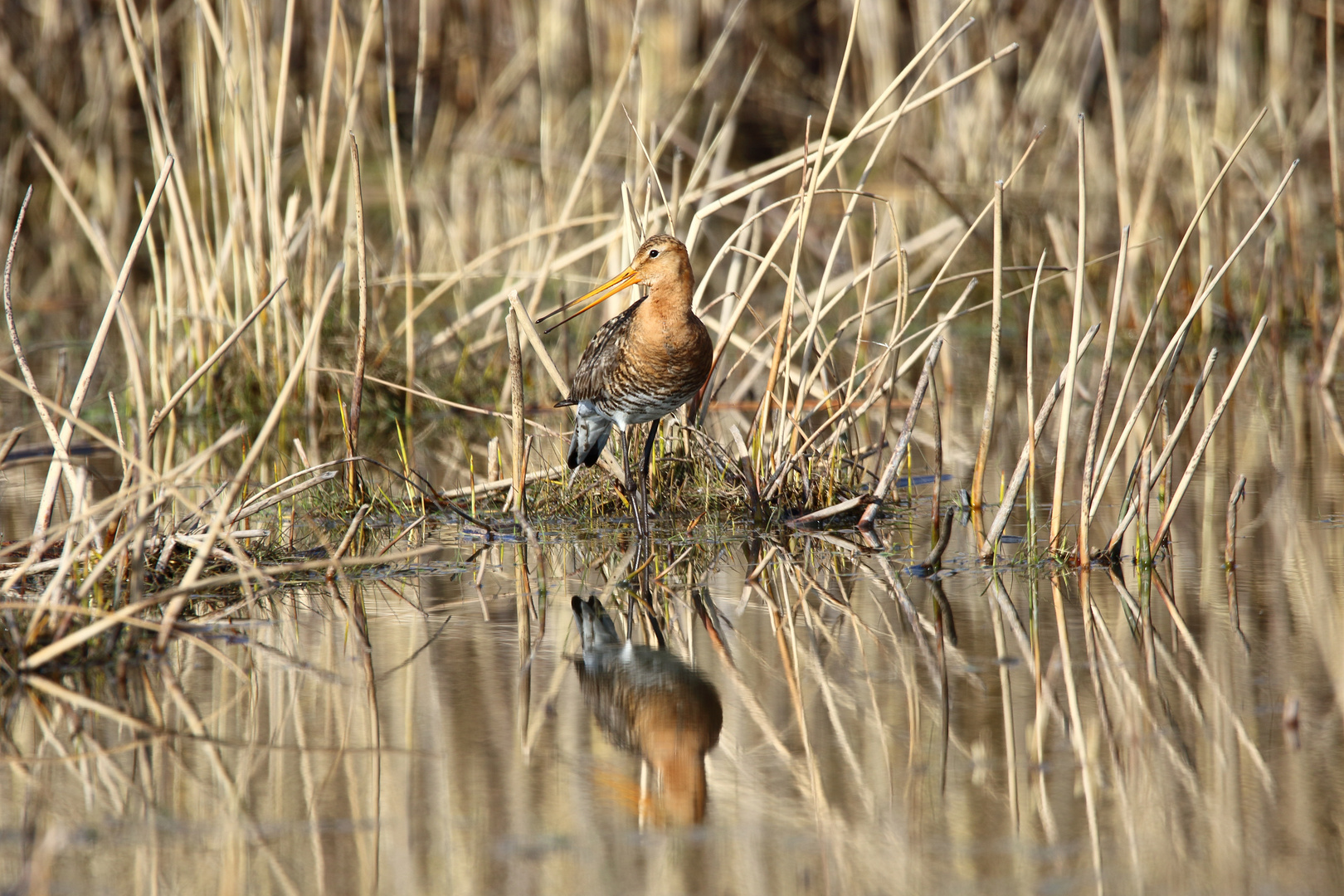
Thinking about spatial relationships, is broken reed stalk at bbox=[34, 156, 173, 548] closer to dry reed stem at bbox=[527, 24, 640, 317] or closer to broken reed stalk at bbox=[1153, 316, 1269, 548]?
dry reed stem at bbox=[527, 24, 640, 317]

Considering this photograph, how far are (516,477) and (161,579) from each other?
1.33 metres

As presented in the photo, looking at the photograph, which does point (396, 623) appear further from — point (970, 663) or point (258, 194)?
point (258, 194)

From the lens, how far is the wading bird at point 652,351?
498 centimetres

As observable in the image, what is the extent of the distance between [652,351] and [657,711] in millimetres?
1829

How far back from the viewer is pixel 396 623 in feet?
13.5

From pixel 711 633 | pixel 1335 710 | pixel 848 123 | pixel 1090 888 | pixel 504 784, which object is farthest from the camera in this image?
pixel 848 123

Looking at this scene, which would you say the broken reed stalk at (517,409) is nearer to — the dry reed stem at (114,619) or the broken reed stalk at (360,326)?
the broken reed stalk at (360,326)

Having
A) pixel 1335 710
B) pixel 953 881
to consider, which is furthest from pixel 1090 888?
pixel 1335 710

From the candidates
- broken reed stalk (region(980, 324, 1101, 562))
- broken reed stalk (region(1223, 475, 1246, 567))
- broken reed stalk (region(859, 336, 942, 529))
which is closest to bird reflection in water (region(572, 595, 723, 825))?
broken reed stalk (region(980, 324, 1101, 562))

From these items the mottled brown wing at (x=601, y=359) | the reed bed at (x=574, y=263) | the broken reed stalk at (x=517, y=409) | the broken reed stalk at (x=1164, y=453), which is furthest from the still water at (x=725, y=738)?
the mottled brown wing at (x=601, y=359)

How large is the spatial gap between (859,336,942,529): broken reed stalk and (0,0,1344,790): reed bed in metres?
0.04

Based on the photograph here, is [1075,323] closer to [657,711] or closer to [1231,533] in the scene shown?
[1231,533]

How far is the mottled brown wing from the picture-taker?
5172 mm

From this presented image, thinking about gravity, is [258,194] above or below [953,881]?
above
